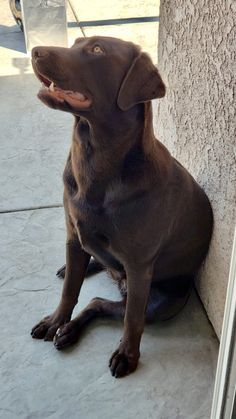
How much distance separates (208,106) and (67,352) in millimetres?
958

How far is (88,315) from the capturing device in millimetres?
2092

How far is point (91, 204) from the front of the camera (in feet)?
5.72

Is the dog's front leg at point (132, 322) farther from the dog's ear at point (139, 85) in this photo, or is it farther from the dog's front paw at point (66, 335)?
the dog's ear at point (139, 85)

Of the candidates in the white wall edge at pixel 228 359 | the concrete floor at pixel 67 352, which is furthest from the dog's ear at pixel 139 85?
the concrete floor at pixel 67 352

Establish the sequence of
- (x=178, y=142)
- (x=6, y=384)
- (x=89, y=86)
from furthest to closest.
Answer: (x=178, y=142)
(x=6, y=384)
(x=89, y=86)

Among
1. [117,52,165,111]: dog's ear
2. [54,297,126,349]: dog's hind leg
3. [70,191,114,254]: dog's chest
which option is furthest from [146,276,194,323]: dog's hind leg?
[117,52,165,111]: dog's ear

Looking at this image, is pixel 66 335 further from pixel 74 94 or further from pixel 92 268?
pixel 74 94

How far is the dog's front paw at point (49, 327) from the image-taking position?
2045mm

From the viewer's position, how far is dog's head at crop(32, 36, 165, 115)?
4.98 ft

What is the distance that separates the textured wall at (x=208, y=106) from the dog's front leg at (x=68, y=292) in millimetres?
460

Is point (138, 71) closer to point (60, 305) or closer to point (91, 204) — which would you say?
point (91, 204)

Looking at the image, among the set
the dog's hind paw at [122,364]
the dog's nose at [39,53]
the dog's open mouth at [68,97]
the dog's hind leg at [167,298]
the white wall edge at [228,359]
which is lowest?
the dog's hind paw at [122,364]

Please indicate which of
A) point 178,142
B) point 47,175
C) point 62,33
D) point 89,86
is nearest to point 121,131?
point 89,86

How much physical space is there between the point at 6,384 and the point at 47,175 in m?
1.30
